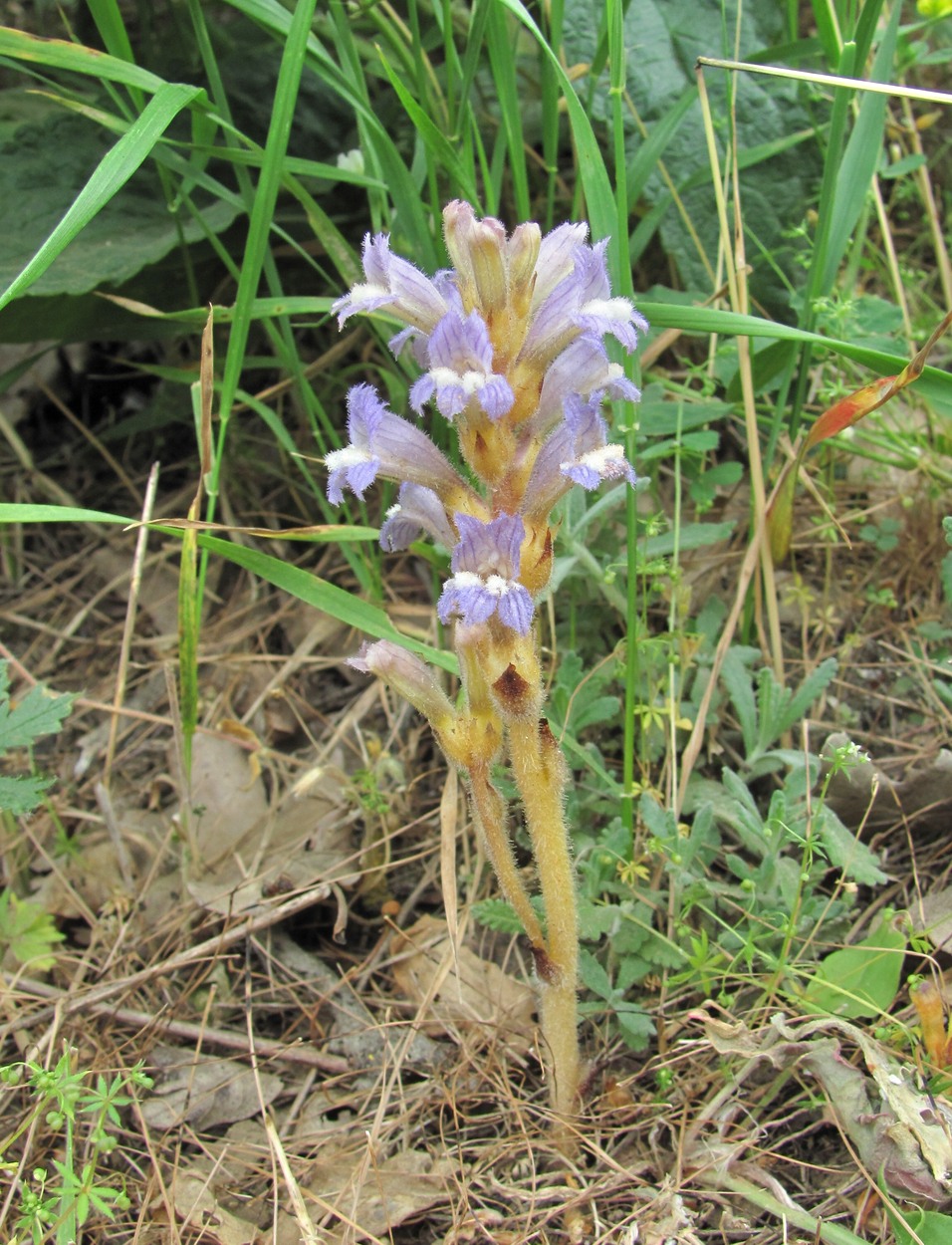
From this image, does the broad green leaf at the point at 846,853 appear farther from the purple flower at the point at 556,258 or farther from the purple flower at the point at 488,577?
the purple flower at the point at 556,258

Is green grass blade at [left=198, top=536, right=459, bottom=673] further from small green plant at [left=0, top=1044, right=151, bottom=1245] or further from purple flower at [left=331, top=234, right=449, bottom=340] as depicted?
small green plant at [left=0, top=1044, right=151, bottom=1245]

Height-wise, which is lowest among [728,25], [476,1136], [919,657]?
[476,1136]

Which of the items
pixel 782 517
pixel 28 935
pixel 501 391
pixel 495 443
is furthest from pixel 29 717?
pixel 782 517

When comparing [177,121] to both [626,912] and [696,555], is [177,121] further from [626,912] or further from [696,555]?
[626,912]

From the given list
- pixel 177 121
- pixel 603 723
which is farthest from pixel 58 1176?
pixel 177 121

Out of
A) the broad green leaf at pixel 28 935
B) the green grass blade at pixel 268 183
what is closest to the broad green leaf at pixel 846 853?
the green grass blade at pixel 268 183

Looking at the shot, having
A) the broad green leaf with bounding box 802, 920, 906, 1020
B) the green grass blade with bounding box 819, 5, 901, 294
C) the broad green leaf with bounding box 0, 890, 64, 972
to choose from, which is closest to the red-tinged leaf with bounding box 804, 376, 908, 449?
the green grass blade with bounding box 819, 5, 901, 294
